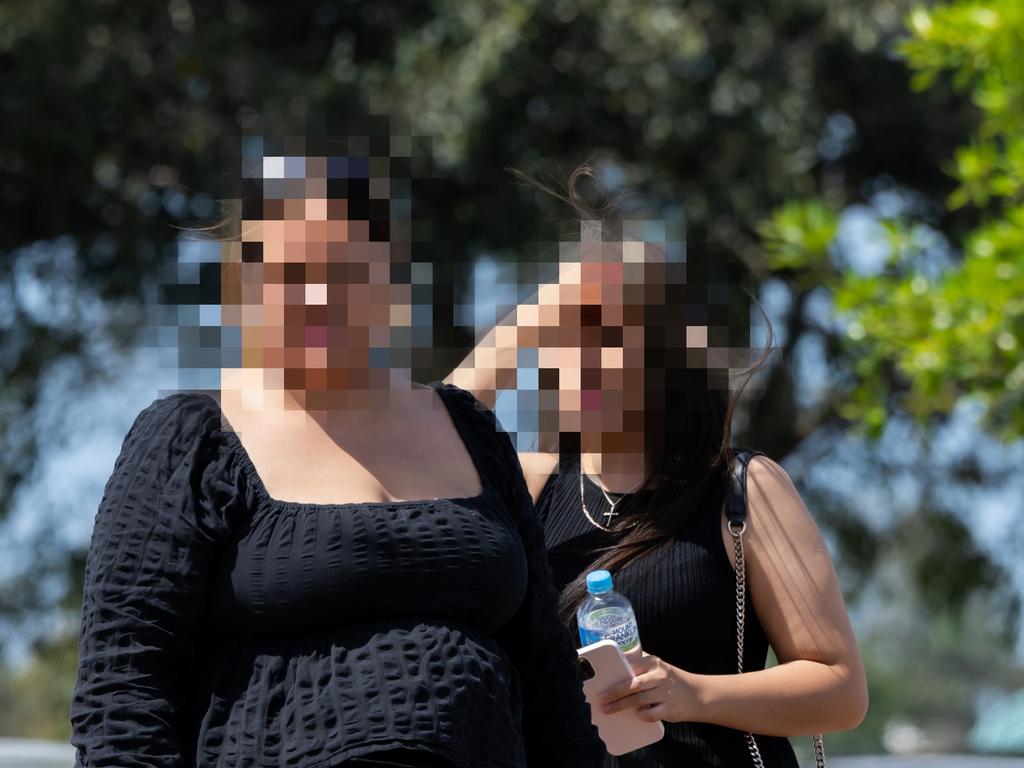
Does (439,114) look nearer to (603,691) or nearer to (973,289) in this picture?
(973,289)

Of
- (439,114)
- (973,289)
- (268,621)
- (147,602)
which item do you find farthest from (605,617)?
(439,114)

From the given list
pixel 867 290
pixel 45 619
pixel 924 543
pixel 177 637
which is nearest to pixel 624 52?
pixel 867 290

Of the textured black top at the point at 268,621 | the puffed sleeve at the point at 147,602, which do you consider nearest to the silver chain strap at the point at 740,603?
the textured black top at the point at 268,621

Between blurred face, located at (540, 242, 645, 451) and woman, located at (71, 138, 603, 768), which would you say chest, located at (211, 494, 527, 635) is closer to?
woman, located at (71, 138, 603, 768)

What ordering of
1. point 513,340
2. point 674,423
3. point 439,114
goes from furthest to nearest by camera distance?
point 439,114 < point 513,340 < point 674,423

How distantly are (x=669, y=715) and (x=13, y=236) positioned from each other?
7290 millimetres

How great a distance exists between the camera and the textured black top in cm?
148

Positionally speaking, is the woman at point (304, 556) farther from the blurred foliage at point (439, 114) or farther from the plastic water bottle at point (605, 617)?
the blurred foliage at point (439, 114)

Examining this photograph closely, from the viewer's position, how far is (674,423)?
232 centimetres

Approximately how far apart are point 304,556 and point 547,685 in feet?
1.24

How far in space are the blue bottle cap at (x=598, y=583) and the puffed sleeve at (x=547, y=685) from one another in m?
0.28

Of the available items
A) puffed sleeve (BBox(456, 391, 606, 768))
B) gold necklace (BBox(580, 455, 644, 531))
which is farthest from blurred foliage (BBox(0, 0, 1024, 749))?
puffed sleeve (BBox(456, 391, 606, 768))

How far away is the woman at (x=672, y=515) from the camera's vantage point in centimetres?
213

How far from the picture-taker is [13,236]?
8.44m
